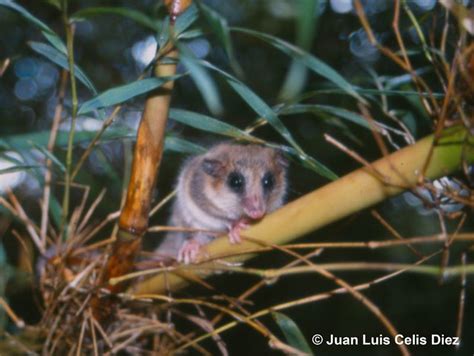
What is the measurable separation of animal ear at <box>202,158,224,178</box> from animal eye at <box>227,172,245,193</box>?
9 cm

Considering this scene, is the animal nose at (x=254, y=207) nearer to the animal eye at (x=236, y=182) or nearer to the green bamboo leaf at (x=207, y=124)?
the animal eye at (x=236, y=182)

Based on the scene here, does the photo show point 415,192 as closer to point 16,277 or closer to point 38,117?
point 16,277

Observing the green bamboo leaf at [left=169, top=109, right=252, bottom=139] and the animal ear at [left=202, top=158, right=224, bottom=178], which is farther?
the animal ear at [left=202, top=158, right=224, bottom=178]

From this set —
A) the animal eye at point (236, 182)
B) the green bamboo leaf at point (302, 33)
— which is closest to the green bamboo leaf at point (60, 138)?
the animal eye at point (236, 182)

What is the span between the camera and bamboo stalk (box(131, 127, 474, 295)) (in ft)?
4.85

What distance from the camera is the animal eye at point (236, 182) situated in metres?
3.14

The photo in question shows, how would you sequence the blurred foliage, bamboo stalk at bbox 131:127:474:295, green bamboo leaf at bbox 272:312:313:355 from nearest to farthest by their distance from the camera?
bamboo stalk at bbox 131:127:474:295 < green bamboo leaf at bbox 272:312:313:355 < the blurred foliage

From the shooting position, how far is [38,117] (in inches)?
193

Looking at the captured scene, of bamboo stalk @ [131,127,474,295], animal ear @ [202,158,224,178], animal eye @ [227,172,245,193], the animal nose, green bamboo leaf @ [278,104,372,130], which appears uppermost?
animal ear @ [202,158,224,178]

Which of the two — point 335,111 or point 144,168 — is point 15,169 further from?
point 335,111

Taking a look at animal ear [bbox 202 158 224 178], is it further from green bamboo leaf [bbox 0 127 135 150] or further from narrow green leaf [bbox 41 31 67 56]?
narrow green leaf [bbox 41 31 67 56]

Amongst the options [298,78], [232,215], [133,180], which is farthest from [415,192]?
[232,215]

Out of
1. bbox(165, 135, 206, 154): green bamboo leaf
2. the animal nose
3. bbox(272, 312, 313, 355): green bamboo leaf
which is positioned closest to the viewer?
bbox(272, 312, 313, 355): green bamboo leaf

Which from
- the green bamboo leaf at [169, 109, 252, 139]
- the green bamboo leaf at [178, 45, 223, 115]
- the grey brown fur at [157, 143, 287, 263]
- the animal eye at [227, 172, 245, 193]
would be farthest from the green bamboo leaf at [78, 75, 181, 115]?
the animal eye at [227, 172, 245, 193]
